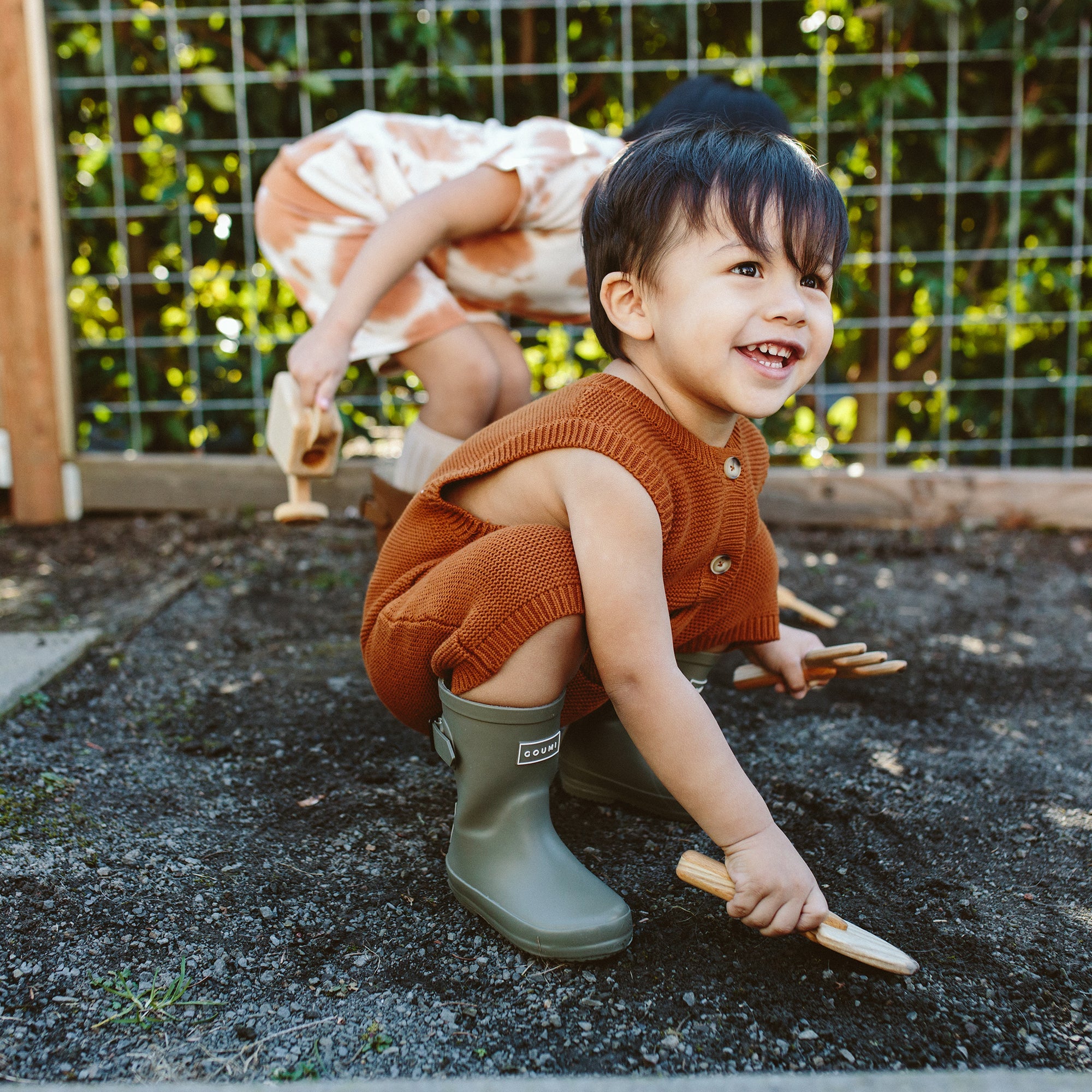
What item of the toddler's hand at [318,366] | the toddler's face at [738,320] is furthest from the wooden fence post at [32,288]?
the toddler's face at [738,320]

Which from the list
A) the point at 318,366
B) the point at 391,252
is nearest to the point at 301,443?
the point at 318,366

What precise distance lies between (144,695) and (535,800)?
872 mm

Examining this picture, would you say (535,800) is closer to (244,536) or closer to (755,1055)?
(755,1055)

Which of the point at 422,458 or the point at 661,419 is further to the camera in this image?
the point at 422,458

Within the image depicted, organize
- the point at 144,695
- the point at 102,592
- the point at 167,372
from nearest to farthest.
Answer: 1. the point at 144,695
2. the point at 102,592
3. the point at 167,372

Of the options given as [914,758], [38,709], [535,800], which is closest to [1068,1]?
[914,758]

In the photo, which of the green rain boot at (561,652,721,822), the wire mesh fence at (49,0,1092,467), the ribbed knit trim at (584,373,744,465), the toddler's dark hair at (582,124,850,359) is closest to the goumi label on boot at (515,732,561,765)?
the green rain boot at (561,652,721,822)

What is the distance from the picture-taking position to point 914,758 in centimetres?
155

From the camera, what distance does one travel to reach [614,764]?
1.37 meters

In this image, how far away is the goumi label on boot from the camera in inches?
43.6

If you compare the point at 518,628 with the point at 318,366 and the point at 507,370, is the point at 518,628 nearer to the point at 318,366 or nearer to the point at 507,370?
the point at 318,366

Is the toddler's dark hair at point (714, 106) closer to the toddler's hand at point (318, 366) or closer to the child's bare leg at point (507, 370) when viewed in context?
the child's bare leg at point (507, 370)

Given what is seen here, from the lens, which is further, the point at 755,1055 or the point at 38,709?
the point at 38,709

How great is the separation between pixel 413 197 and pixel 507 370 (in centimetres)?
35
